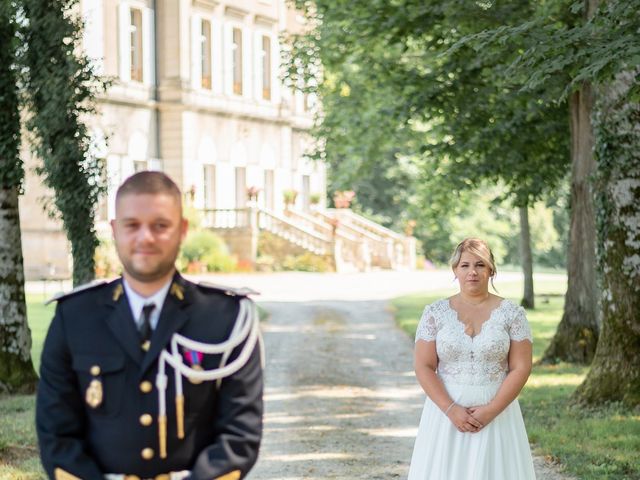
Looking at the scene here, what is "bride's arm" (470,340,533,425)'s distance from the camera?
24.9ft

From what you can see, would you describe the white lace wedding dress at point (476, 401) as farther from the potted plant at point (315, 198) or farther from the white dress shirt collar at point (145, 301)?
the potted plant at point (315, 198)

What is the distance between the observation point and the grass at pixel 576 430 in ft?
35.9

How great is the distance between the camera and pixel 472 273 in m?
7.66

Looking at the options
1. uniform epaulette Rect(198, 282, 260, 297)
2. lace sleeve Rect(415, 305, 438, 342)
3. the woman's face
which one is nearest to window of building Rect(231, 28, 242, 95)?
lace sleeve Rect(415, 305, 438, 342)

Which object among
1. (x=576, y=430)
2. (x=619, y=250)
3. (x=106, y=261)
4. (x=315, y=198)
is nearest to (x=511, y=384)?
(x=576, y=430)

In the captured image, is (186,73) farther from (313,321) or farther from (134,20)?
(313,321)

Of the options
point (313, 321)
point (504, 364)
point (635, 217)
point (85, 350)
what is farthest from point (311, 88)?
point (85, 350)

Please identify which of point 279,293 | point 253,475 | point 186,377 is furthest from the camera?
point 279,293

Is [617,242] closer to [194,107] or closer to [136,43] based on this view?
[136,43]

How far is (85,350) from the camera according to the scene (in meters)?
4.09

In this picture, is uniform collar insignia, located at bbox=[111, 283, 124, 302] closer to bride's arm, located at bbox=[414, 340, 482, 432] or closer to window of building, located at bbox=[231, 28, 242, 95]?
bride's arm, located at bbox=[414, 340, 482, 432]

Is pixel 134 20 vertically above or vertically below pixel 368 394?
above

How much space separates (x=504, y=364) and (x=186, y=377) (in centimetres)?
397

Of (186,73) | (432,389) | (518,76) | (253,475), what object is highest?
(186,73)
